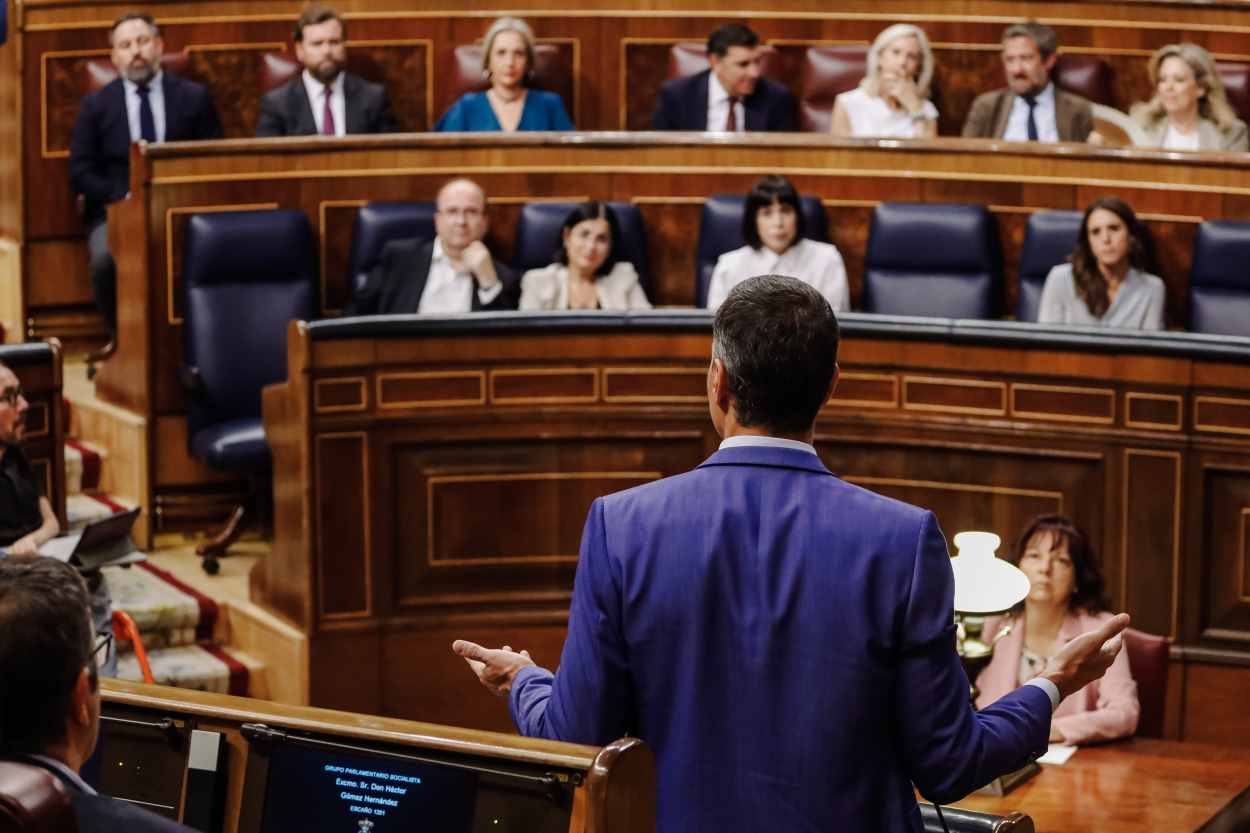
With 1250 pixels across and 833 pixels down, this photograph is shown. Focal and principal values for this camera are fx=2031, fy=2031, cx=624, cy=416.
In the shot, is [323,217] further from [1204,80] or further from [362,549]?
[1204,80]

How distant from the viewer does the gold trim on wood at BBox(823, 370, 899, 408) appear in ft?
12.4

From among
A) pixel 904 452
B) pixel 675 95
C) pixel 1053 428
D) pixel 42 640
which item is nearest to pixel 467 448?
pixel 904 452

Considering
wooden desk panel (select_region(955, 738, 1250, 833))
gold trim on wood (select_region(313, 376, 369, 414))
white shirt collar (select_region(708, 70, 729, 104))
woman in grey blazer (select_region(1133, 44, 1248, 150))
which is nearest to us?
wooden desk panel (select_region(955, 738, 1250, 833))

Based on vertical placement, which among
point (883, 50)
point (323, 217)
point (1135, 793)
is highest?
point (883, 50)

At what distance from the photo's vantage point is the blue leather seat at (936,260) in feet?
14.0

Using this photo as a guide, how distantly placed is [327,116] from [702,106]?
91 cm

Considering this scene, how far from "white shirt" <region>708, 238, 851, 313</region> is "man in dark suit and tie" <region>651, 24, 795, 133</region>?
792 mm

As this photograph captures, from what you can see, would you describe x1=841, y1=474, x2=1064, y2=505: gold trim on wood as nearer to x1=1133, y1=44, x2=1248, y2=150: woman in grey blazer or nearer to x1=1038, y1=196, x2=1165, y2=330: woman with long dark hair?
x1=1038, y1=196, x2=1165, y2=330: woman with long dark hair

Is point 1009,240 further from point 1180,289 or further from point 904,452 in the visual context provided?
point 904,452

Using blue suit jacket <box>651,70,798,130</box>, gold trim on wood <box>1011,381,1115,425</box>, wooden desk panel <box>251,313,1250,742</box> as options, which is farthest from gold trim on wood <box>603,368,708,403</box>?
blue suit jacket <box>651,70,798,130</box>

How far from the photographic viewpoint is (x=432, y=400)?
3.84m

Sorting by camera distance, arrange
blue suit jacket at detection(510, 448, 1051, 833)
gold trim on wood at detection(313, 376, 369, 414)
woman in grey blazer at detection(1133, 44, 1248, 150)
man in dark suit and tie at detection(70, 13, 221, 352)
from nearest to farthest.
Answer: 1. blue suit jacket at detection(510, 448, 1051, 833)
2. gold trim on wood at detection(313, 376, 369, 414)
3. woman in grey blazer at detection(1133, 44, 1248, 150)
4. man in dark suit and tie at detection(70, 13, 221, 352)

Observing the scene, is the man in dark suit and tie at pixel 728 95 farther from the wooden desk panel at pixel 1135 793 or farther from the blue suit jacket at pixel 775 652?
the blue suit jacket at pixel 775 652

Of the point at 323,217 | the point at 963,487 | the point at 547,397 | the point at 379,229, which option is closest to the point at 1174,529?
the point at 963,487
